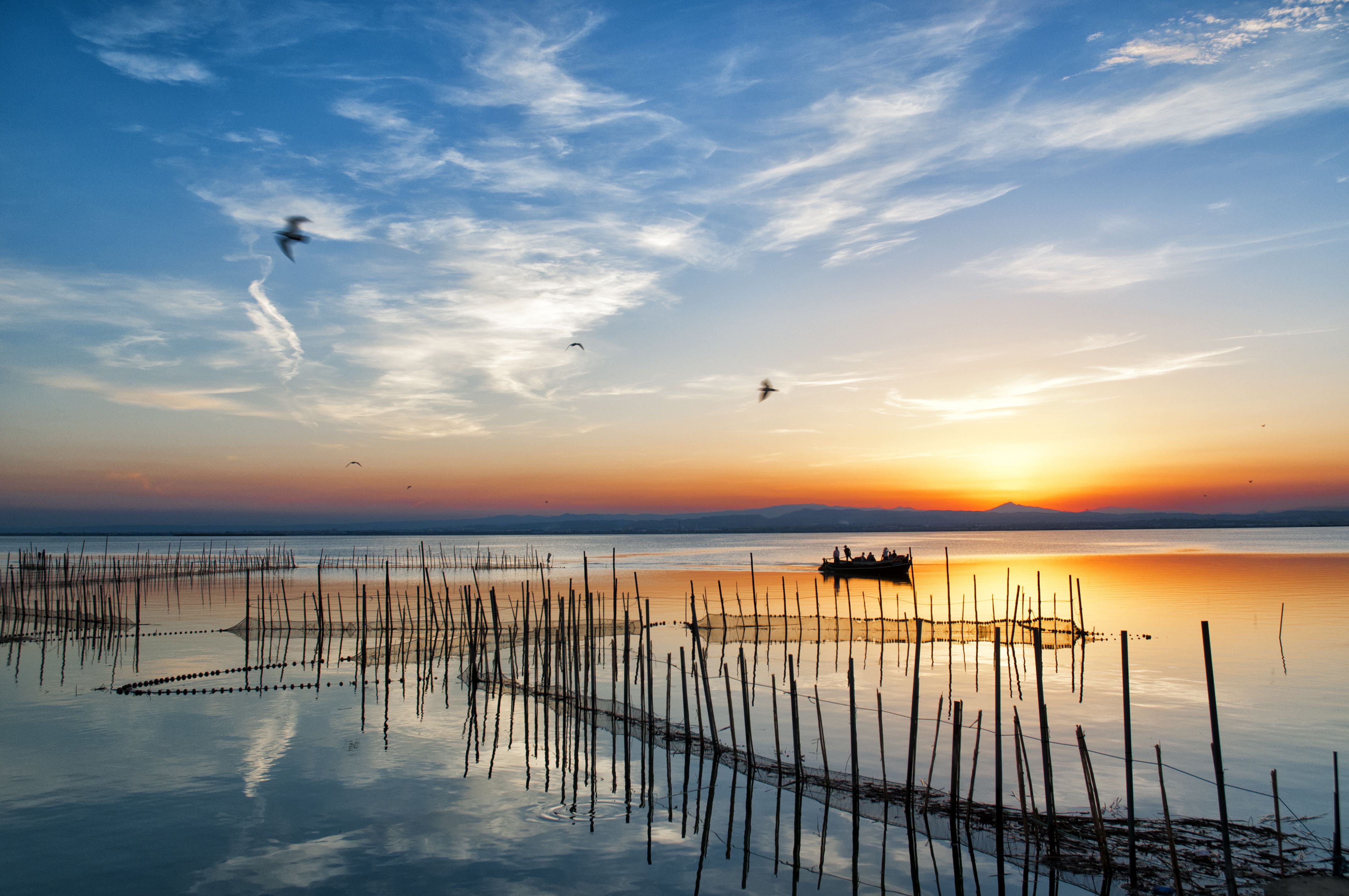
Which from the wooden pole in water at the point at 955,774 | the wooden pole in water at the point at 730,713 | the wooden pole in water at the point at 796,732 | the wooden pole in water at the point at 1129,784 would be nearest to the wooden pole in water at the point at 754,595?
the wooden pole in water at the point at 730,713

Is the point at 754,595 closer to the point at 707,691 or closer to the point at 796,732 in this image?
the point at 707,691

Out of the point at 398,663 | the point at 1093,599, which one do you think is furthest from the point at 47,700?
the point at 1093,599

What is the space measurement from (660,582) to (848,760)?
2979cm

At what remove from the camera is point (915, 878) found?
22.2 feet

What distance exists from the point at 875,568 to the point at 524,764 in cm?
3216

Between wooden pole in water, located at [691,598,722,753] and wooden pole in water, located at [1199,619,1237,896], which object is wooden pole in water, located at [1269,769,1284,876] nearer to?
wooden pole in water, located at [1199,619,1237,896]

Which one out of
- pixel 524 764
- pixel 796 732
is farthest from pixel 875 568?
pixel 796 732

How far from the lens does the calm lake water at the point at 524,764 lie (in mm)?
7137

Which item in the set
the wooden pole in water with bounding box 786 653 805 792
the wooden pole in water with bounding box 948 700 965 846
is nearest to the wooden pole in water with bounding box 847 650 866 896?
the wooden pole in water with bounding box 786 653 805 792

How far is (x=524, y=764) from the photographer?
33.1ft

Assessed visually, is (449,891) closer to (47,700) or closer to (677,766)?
(677,766)

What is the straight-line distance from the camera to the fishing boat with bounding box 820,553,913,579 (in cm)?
3956

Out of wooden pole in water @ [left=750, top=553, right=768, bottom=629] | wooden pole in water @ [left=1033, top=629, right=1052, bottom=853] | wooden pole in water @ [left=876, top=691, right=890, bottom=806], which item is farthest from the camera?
wooden pole in water @ [left=750, top=553, right=768, bottom=629]

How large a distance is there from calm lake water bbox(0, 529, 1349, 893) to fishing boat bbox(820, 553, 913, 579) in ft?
54.4
